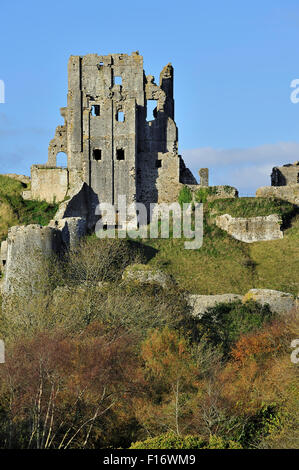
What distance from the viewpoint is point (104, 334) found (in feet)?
104

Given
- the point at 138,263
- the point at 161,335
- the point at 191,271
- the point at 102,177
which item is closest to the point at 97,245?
the point at 138,263

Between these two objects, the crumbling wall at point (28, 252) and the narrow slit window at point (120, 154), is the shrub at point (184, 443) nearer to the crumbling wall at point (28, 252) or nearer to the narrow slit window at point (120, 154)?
the crumbling wall at point (28, 252)

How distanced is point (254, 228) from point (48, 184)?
39.0 ft

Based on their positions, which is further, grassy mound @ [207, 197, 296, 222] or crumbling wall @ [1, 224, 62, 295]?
grassy mound @ [207, 197, 296, 222]

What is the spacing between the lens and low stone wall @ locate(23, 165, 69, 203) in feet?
170

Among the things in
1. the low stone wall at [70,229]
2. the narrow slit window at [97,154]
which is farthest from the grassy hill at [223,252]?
the low stone wall at [70,229]

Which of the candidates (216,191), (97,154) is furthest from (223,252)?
(97,154)

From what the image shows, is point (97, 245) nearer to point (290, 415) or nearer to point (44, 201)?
point (44, 201)

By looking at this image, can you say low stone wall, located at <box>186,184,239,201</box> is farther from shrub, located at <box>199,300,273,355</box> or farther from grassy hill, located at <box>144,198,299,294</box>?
shrub, located at <box>199,300,273,355</box>

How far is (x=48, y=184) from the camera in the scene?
5238cm

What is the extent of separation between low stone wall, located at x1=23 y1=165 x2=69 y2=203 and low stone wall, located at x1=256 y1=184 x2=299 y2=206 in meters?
11.0

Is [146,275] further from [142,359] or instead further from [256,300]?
[142,359]

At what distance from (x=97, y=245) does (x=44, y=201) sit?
8.99 meters

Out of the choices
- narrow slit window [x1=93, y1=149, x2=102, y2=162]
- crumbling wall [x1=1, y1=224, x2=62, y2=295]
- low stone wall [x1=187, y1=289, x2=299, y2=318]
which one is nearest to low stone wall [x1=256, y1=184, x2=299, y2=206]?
narrow slit window [x1=93, y1=149, x2=102, y2=162]
